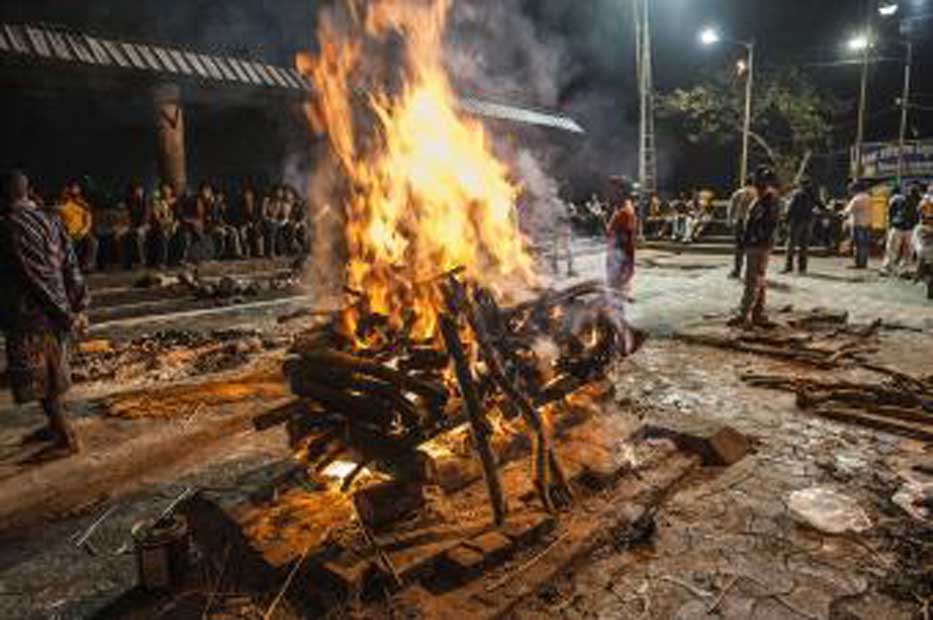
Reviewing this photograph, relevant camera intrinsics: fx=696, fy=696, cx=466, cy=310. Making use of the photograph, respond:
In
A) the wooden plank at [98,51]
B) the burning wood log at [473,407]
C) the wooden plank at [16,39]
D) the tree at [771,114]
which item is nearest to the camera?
the burning wood log at [473,407]

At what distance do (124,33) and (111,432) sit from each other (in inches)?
444

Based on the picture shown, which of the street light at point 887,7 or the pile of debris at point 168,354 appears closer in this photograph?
the pile of debris at point 168,354

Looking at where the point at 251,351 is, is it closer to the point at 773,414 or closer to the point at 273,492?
the point at 273,492

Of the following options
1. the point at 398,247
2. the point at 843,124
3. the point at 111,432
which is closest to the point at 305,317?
the point at 111,432

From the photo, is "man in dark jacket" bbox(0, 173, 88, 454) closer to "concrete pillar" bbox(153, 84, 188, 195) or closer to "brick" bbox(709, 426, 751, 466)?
"brick" bbox(709, 426, 751, 466)

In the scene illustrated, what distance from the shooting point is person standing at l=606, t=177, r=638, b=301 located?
10.5 meters

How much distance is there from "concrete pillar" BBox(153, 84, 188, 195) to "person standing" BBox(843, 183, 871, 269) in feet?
60.0

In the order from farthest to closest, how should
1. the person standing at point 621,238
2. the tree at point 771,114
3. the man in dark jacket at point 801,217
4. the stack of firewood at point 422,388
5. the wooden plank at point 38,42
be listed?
the tree at point 771,114 → the man in dark jacket at point 801,217 → the wooden plank at point 38,42 → the person standing at point 621,238 → the stack of firewood at point 422,388

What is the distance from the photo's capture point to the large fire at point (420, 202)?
6.12 metres

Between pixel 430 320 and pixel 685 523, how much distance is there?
2.57 m

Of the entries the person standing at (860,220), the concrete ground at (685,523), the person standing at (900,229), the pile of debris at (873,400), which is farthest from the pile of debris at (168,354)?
the person standing at (860,220)

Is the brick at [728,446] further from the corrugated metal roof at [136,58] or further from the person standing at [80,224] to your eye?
the corrugated metal roof at [136,58]

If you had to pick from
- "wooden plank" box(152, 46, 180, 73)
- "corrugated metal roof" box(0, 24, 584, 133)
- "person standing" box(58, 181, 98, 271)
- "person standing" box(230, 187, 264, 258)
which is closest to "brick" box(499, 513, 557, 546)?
"person standing" box(58, 181, 98, 271)

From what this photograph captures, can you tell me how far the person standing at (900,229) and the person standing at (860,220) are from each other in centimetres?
70
